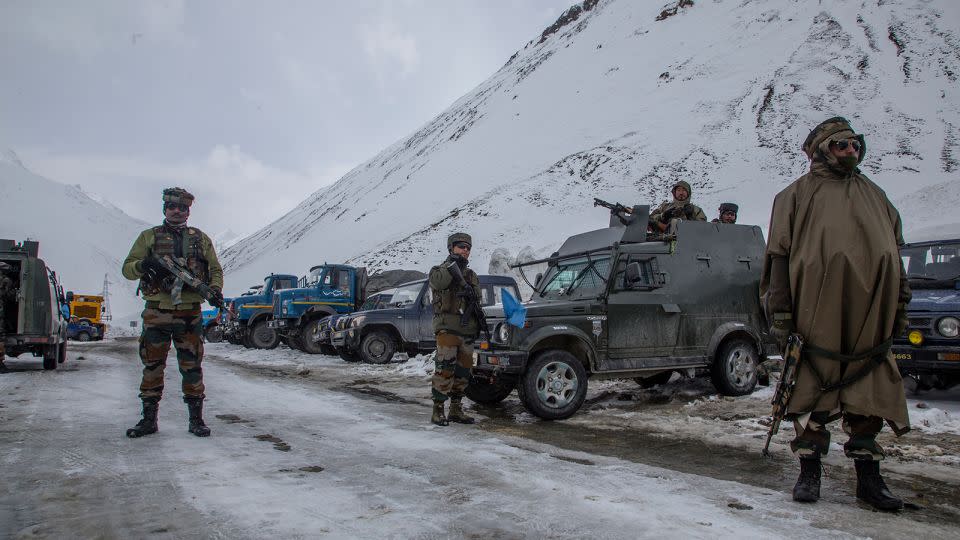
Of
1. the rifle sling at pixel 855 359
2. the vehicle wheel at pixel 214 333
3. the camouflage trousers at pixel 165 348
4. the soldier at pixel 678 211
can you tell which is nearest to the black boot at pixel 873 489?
the rifle sling at pixel 855 359

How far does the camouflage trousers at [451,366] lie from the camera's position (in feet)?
18.9

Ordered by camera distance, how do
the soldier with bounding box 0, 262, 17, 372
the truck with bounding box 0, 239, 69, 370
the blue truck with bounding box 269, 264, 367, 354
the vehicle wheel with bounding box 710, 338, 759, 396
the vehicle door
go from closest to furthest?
the vehicle door, the vehicle wheel with bounding box 710, 338, 759, 396, the soldier with bounding box 0, 262, 17, 372, the truck with bounding box 0, 239, 69, 370, the blue truck with bounding box 269, 264, 367, 354

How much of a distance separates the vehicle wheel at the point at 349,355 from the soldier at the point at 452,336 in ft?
27.0

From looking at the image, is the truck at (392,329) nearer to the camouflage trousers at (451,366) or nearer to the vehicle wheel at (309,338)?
the vehicle wheel at (309,338)

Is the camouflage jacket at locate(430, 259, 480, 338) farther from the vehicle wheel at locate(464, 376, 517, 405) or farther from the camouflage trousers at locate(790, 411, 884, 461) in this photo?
the camouflage trousers at locate(790, 411, 884, 461)

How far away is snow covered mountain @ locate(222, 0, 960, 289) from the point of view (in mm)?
41344

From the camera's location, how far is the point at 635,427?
5.76 m

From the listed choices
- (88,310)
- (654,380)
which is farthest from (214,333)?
(654,380)

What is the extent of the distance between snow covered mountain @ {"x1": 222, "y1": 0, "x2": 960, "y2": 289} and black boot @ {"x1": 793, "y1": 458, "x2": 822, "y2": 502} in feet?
77.5

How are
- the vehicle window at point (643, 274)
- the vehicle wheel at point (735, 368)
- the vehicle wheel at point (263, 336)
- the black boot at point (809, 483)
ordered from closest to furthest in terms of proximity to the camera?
the black boot at point (809, 483), the vehicle window at point (643, 274), the vehicle wheel at point (735, 368), the vehicle wheel at point (263, 336)

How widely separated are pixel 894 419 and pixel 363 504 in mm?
2671

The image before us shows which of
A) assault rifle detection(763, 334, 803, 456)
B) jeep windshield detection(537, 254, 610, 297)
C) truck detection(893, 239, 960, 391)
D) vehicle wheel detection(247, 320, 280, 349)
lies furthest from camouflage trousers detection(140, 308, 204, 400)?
vehicle wheel detection(247, 320, 280, 349)

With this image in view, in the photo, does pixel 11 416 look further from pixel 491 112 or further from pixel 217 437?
pixel 491 112

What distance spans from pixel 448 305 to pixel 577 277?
196cm
